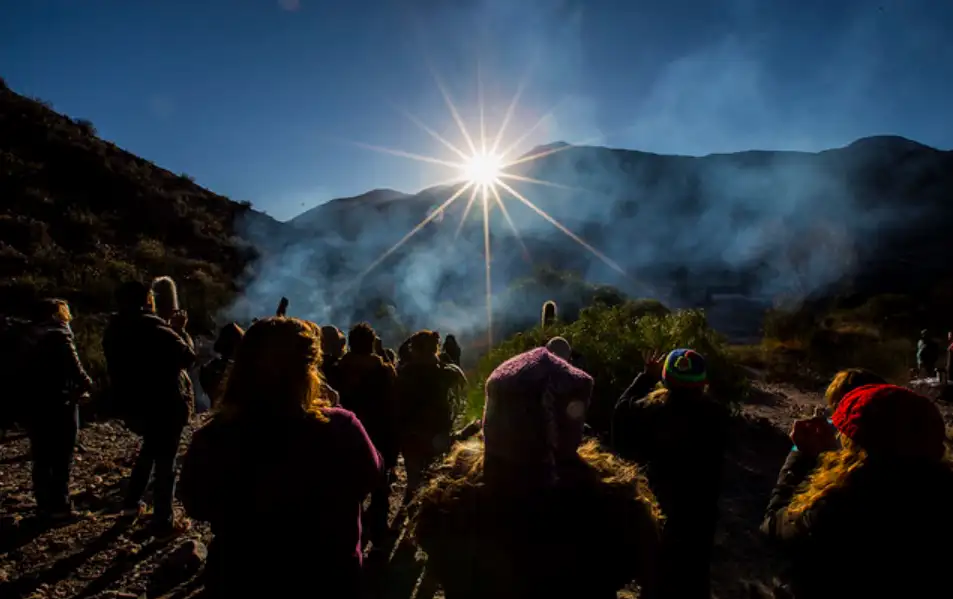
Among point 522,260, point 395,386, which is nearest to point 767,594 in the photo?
point 395,386

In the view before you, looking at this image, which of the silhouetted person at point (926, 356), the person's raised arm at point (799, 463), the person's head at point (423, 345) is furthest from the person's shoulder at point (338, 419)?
the silhouetted person at point (926, 356)

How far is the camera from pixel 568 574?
135cm

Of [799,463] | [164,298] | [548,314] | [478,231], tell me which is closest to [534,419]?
[799,463]

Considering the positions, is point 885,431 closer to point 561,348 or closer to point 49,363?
point 561,348

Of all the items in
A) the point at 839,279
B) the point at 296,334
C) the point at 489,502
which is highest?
the point at 839,279

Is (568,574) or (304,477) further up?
(304,477)

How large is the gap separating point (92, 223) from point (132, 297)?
1877 cm

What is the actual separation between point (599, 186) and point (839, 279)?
17777 millimetres

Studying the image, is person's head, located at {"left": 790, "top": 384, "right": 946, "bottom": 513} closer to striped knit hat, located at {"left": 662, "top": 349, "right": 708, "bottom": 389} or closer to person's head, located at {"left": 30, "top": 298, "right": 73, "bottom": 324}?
striped knit hat, located at {"left": 662, "top": 349, "right": 708, "bottom": 389}

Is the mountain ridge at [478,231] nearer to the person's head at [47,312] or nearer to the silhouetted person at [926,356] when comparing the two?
the silhouetted person at [926,356]

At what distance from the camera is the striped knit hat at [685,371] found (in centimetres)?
258

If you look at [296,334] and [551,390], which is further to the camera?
[296,334]

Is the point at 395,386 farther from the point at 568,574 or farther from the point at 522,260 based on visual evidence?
the point at 522,260

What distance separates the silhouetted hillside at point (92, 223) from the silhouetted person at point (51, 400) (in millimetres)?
9968
